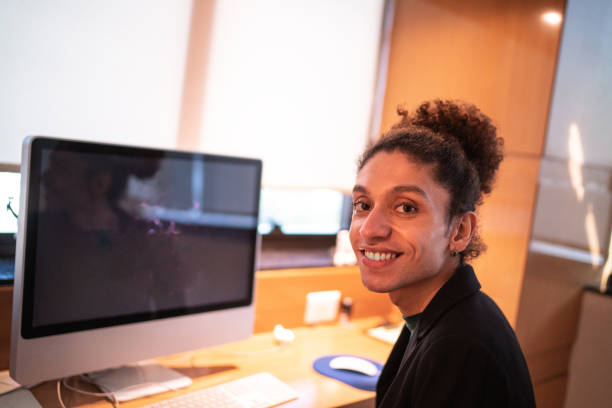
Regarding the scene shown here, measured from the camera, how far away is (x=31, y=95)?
1.52m

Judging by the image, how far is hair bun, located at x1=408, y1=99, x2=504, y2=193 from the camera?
1.23 meters

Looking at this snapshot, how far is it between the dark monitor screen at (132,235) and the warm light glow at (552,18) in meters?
1.21

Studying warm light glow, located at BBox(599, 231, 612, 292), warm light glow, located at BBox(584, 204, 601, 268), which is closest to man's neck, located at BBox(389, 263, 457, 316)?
warm light glow, located at BBox(584, 204, 601, 268)

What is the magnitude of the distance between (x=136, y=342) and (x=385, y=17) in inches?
71.8

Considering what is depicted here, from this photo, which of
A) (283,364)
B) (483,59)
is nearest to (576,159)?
(483,59)

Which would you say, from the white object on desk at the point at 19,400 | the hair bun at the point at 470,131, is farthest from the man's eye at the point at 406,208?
the white object on desk at the point at 19,400

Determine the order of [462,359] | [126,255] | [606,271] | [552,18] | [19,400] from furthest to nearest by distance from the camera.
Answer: [606,271] < [552,18] < [126,255] < [19,400] < [462,359]

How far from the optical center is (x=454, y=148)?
45.6 inches

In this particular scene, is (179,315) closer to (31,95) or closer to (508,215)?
(31,95)

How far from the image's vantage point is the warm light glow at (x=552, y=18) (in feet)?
6.13

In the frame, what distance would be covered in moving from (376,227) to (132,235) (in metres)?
0.63

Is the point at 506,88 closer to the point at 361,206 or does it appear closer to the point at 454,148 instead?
the point at 454,148

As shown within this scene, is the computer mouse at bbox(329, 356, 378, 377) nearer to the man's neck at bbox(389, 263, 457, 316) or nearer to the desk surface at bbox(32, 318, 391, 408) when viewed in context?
the desk surface at bbox(32, 318, 391, 408)

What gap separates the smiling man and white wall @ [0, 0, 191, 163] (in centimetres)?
90
